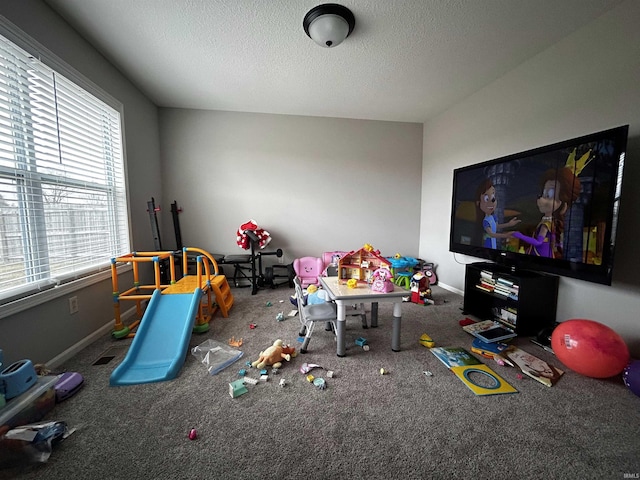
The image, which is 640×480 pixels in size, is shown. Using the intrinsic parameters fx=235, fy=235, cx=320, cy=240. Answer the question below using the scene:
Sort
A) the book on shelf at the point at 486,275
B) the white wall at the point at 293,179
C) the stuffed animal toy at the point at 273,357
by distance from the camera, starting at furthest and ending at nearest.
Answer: the white wall at the point at 293,179
the book on shelf at the point at 486,275
the stuffed animal toy at the point at 273,357

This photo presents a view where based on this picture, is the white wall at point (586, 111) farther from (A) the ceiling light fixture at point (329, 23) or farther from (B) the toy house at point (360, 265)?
(A) the ceiling light fixture at point (329, 23)

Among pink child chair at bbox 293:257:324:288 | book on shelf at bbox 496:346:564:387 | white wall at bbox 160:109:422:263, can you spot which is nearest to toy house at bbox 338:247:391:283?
book on shelf at bbox 496:346:564:387

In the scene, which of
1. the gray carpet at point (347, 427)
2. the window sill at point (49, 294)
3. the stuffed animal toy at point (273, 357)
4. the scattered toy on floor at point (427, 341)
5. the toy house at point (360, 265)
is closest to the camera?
the gray carpet at point (347, 427)

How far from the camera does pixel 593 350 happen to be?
4.63ft

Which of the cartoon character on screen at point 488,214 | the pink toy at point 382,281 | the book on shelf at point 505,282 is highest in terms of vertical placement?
the cartoon character on screen at point 488,214

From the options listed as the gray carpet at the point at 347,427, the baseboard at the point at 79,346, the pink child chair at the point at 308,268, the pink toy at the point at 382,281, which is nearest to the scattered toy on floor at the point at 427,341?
the gray carpet at the point at 347,427

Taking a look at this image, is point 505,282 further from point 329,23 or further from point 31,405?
point 31,405

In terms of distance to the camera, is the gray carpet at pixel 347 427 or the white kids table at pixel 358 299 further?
the white kids table at pixel 358 299

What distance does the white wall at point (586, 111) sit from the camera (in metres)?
1.62

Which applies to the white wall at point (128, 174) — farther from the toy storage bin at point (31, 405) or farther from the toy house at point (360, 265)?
the toy house at point (360, 265)

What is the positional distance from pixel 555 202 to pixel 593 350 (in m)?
1.04

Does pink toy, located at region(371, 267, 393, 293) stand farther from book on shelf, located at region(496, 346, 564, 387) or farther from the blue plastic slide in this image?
the blue plastic slide

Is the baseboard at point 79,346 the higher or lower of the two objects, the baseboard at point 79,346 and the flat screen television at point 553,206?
the lower

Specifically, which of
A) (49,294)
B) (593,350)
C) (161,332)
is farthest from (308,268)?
(593,350)
